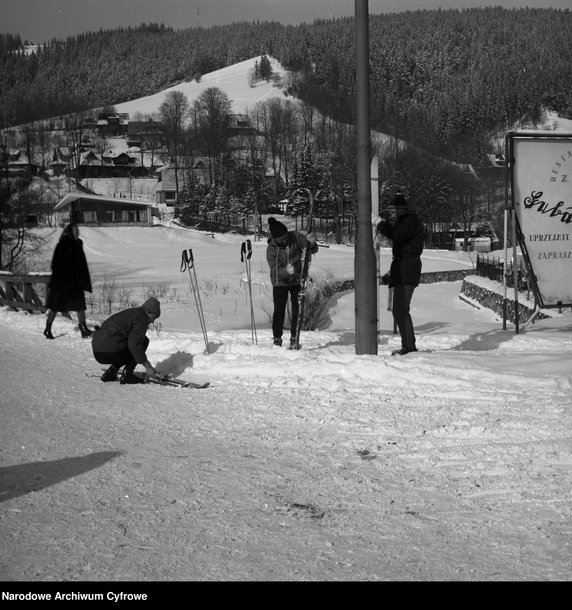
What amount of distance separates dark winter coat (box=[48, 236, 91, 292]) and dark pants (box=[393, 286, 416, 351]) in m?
5.82

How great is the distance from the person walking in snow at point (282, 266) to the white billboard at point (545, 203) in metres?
3.43

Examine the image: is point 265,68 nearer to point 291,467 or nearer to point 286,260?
point 286,260

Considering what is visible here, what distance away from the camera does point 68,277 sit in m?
13.3

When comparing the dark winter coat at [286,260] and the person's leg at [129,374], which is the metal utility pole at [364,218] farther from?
the person's leg at [129,374]

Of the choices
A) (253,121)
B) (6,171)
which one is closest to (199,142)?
(253,121)

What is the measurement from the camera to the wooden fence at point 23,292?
53.1 feet

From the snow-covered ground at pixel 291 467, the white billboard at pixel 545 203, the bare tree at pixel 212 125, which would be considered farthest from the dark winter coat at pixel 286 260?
the bare tree at pixel 212 125

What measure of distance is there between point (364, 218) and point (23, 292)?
985 centimetres

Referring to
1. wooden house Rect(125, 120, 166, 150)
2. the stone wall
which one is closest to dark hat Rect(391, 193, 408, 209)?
the stone wall

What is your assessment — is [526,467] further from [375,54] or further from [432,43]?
[432,43]

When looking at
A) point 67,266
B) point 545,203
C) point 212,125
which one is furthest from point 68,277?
point 212,125

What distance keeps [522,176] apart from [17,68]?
583 feet

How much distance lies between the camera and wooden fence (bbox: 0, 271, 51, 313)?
1619 cm

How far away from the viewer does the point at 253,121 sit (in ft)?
529
